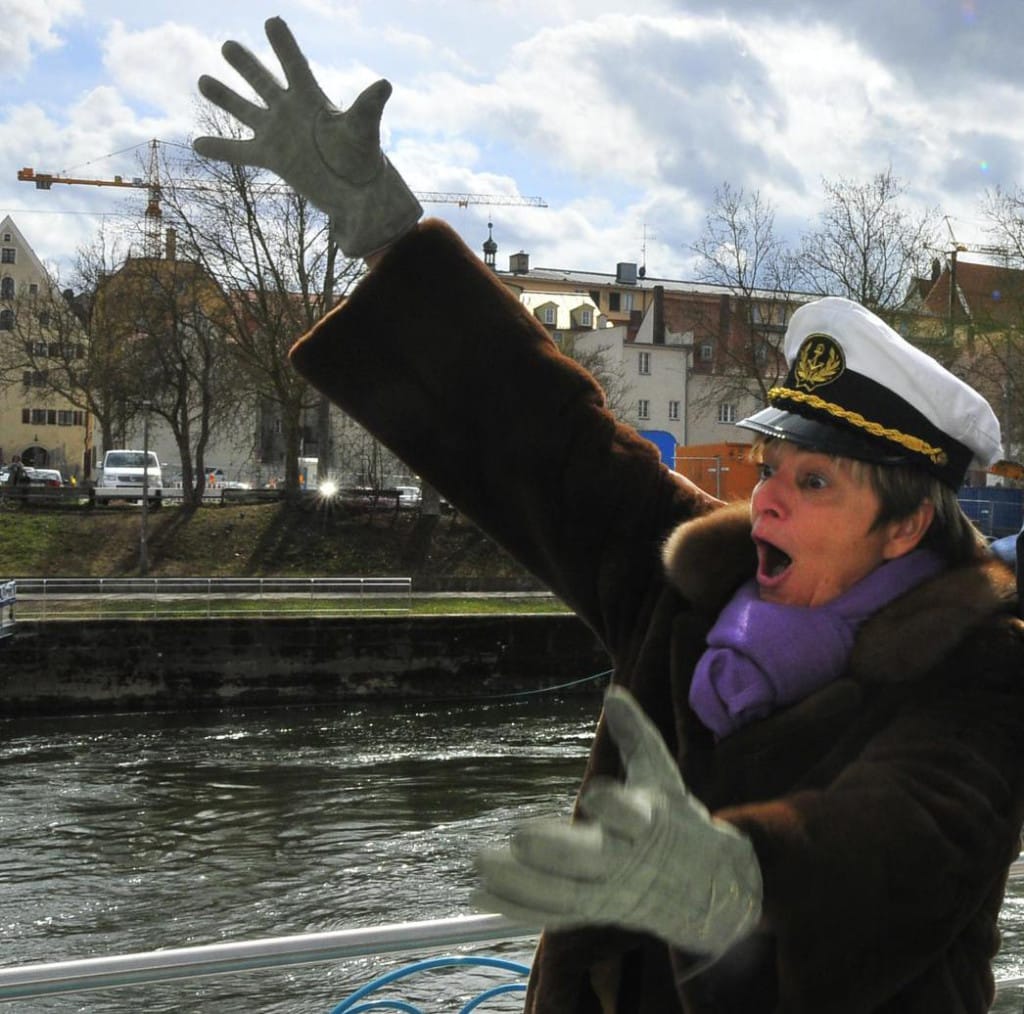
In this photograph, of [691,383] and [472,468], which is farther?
[691,383]

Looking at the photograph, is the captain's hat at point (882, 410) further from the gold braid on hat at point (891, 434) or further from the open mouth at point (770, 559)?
the open mouth at point (770, 559)

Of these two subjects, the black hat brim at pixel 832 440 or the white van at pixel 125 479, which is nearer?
the black hat brim at pixel 832 440

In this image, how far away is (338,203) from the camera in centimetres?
242

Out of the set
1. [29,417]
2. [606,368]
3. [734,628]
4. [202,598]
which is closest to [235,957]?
[734,628]

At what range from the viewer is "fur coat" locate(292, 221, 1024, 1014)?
1.56m

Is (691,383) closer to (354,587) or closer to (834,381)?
(354,587)

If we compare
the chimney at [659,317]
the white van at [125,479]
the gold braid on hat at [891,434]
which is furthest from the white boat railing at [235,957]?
the chimney at [659,317]

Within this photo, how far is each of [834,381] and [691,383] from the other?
59.3 m

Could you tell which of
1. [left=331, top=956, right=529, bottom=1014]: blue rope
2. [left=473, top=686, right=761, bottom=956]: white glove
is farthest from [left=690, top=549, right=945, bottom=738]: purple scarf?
[left=331, top=956, right=529, bottom=1014]: blue rope

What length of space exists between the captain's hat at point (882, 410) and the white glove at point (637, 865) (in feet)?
2.08

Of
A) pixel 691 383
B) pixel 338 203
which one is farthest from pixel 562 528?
pixel 691 383

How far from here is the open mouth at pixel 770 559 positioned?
6.45 ft

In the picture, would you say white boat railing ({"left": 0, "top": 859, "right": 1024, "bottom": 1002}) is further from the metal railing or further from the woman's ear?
the metal railing

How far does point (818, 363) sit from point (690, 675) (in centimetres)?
48
